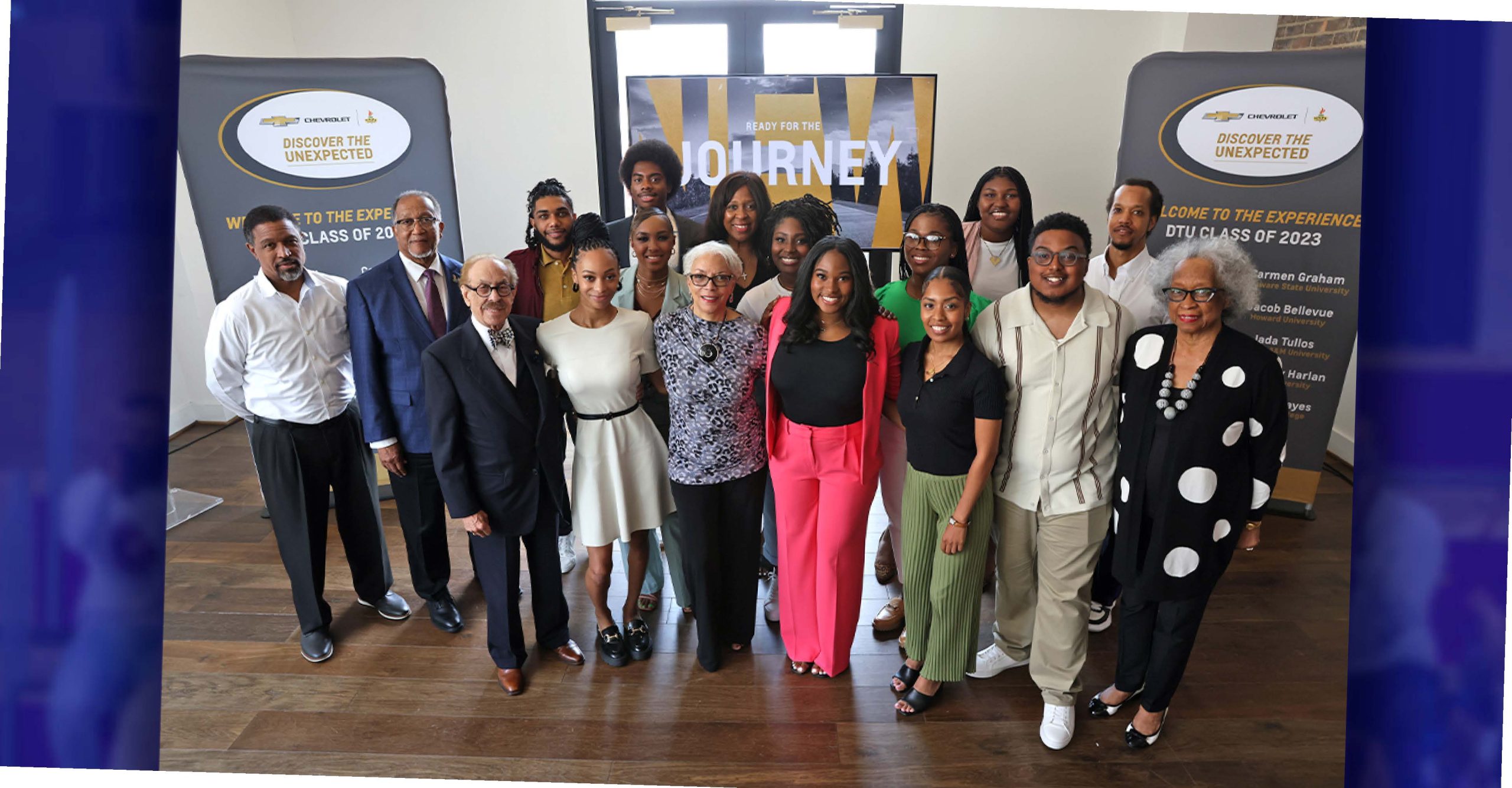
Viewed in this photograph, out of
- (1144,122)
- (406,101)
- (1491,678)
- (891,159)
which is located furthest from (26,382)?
(891,159)

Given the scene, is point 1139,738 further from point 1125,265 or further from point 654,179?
point 654,179

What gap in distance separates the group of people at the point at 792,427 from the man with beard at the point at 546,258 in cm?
1

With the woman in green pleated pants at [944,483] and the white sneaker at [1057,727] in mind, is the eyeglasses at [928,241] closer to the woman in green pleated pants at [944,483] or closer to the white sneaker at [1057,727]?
the woman in green pleated pants at [944,483]

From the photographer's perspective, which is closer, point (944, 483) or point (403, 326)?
point (944, 483)

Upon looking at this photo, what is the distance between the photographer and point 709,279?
2422 millimetres

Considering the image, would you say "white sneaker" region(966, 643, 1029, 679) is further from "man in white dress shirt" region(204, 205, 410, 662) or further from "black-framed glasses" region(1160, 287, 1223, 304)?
"man in white dress shirt" region(204, 205, 410, 662)

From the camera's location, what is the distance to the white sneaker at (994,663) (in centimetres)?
280

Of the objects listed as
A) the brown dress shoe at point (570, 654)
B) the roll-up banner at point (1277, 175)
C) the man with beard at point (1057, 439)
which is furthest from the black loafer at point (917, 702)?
the roll-up banner at point (1277, 175)

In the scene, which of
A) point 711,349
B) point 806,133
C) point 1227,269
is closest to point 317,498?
point 711,349

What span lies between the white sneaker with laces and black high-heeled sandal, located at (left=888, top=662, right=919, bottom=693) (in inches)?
61.4

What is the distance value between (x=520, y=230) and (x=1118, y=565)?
4.80 metres

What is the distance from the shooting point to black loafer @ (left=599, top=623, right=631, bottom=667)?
288 cm

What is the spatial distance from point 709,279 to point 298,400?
1489 mm

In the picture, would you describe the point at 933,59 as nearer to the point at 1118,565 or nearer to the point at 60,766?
the point at 1118,565
